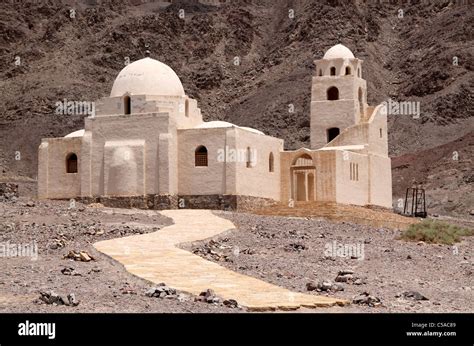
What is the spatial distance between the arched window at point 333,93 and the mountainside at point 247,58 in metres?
21.9

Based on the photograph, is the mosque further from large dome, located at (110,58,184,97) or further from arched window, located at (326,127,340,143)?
arched window, located at (326,127,340,143)

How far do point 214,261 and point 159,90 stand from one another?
16.3m

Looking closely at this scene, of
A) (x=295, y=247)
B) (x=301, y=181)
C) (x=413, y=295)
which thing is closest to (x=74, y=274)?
(x=413, y=295)

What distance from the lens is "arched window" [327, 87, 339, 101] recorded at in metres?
37.2

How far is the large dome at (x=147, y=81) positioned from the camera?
33.3 meters

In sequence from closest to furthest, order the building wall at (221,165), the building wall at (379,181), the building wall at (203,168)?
the building wall at (221,165) → the building wall at (203,168) → the building wall at (379,181)

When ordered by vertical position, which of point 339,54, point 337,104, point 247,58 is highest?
point 247,58

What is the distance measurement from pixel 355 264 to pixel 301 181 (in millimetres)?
16094

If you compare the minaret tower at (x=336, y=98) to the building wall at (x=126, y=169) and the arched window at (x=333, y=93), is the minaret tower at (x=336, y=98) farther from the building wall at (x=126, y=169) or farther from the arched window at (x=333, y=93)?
the building wall at (x=126, y=169)

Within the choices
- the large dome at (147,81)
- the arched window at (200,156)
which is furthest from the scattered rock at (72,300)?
the large dome at (147,81)

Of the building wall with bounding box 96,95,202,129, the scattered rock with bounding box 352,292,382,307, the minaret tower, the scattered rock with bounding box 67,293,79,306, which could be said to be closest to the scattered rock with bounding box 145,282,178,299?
the scattered rock with bounding box 67,293,79,306

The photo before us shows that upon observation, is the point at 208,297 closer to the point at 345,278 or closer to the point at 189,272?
the point at 189,272

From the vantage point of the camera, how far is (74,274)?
605 inches

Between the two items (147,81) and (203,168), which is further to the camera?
(147,81)
